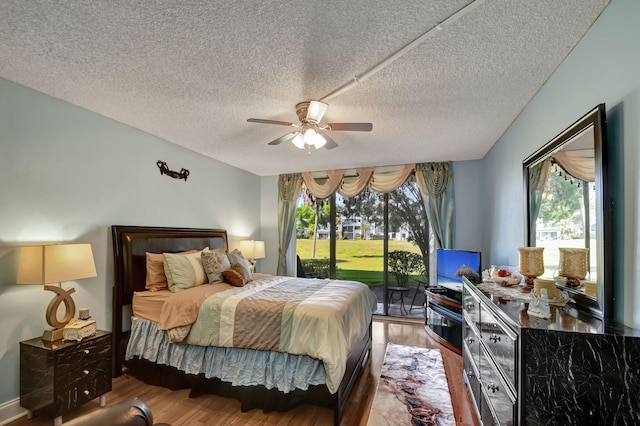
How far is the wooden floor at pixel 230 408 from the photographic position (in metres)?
2.23

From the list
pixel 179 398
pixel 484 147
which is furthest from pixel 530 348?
pixel 484 147

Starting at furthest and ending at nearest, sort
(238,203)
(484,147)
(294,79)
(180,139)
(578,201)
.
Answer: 1. (238,203)
2. (484,147)
3. (180,139)
4. (294,79)
5. (578,201)

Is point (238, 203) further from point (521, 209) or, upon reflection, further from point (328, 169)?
point (521, 209)

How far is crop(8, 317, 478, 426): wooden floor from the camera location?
2230 mm

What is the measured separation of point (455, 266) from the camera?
13.2 ft

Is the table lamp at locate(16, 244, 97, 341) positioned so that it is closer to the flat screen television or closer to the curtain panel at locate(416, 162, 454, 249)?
the flat screen television

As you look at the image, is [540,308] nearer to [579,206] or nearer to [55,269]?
[579,206]

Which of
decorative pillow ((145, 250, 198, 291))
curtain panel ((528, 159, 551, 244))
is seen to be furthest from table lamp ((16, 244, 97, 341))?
curtain panel ((528, 159, 551, 244))

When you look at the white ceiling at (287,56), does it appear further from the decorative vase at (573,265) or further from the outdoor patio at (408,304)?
the outdoor patio at (408,304)

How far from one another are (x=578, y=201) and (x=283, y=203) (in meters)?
4.53

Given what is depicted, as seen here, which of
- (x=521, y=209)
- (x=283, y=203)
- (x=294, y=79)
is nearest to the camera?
(x=294, y=79)

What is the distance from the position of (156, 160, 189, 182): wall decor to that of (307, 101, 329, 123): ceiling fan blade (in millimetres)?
2213

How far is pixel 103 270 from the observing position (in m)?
2.88

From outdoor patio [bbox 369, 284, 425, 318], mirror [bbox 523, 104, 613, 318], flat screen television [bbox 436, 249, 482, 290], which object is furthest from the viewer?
outdoor patio [bbox 369, 284, 425, 318]
